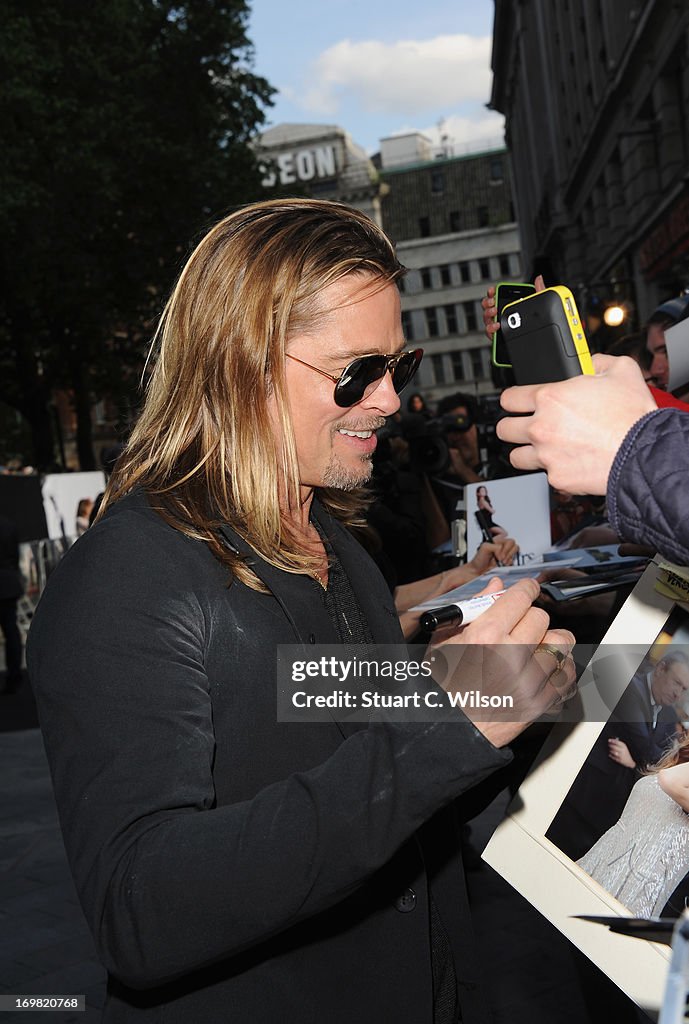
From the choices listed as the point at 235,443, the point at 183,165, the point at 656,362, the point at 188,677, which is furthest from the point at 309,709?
the point at 183,165

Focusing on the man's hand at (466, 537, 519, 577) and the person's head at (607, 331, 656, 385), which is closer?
the man's hand at (466, 537, 519, 577)

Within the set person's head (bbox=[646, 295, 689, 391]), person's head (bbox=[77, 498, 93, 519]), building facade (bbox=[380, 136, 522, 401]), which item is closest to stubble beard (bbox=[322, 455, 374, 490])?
person's head (bbox=[646, 295, 689, 391])

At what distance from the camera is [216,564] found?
5.16 feet

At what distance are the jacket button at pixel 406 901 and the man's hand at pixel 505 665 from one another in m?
0.48

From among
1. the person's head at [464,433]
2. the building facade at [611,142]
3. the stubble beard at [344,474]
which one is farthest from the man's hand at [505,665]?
the person's head at [464,433]

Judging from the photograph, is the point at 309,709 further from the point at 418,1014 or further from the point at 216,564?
the point at 418,1014

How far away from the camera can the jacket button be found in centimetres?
162

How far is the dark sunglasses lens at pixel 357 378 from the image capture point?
189 cm

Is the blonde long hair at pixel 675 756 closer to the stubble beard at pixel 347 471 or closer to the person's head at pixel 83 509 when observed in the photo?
the stubble beard at pixel 347 471

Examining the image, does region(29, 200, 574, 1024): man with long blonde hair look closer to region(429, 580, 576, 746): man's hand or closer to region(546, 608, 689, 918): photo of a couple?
region(429, 580, 576, 746): man's hand

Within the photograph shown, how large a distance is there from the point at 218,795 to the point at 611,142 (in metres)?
24.0

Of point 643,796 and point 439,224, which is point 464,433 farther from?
point 439,224

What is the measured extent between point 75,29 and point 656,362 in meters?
17.9

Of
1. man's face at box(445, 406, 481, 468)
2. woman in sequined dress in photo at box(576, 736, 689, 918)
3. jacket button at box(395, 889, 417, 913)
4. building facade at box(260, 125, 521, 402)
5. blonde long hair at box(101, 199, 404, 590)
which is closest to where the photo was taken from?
woman in sequined dress in photo at box(576, 736, 689, 918)
